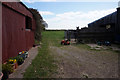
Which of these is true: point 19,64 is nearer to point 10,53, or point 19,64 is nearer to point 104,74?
point 10,53

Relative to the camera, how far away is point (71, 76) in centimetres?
379

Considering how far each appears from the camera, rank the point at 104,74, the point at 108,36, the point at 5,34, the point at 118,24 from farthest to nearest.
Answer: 1. the point at 108,36
2. the point at 118,24
3. the point at 5,34
4. the point at 104,74

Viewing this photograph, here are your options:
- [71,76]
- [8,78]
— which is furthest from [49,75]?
[8,78]

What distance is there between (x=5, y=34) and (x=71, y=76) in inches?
141

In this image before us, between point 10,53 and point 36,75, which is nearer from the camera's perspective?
point 36,75

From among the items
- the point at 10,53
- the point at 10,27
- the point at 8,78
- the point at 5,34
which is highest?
the point at 10,27

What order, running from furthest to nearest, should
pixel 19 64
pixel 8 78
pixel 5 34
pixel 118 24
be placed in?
pixel 118 24, pixel 19 64, pixel 5 34, pixel 8 78

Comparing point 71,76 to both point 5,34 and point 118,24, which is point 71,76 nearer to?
point 5,34

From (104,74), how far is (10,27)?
5.00m

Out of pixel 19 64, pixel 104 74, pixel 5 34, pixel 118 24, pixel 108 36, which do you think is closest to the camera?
pixel 104 74

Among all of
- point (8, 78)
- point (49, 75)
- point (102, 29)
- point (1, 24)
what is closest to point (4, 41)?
point (1, 24)

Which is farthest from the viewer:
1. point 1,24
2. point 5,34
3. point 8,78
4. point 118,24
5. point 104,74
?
point 118,24

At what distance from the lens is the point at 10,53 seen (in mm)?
5254

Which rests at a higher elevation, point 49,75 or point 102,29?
point 102,29
